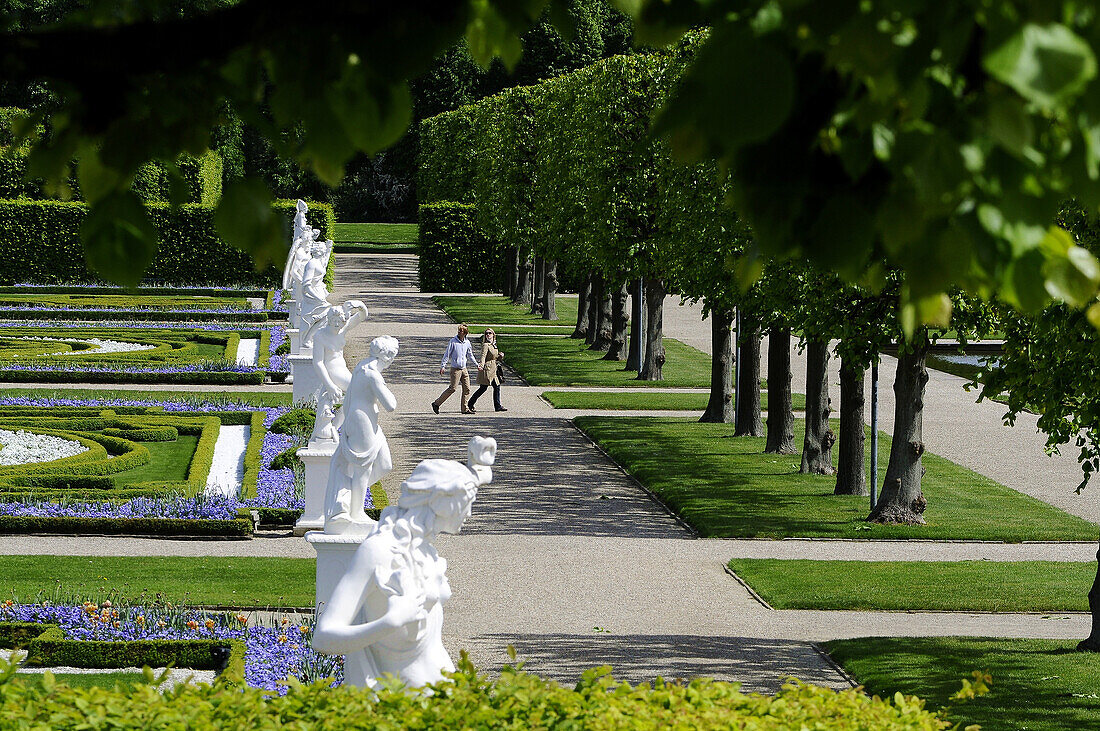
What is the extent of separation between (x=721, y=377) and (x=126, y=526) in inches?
406

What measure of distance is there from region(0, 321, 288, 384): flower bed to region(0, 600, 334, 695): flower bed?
1416cm

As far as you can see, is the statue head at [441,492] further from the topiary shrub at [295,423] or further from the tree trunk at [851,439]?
the topiary shrub at [295,423]

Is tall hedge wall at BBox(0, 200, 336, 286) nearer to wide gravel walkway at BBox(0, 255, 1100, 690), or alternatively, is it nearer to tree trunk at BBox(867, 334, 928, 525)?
wide gravel walkway at BBox(0, 255, 1100, 690)

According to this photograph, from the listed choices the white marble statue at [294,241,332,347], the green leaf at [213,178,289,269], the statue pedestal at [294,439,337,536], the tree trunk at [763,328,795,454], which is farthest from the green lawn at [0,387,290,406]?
the green leaf at [213,178,289,269]

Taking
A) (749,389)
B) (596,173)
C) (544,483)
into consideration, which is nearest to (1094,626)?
(544,483)

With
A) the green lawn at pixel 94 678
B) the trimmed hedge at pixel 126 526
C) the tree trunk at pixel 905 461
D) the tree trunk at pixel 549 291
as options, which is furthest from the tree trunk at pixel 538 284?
the green lawn at pixel 94 678

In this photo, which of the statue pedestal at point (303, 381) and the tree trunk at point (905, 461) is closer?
the tree trunk at point (905, 461)

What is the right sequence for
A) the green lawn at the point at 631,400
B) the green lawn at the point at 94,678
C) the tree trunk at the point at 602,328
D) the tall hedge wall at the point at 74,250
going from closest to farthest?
the green lawn at the point at 94,678 → the green lawn at the point at 631,400 → the tree trunk at the point at 602,328 → the tall hedge wall at the point at 74,250

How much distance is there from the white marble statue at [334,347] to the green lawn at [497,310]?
23.0 m

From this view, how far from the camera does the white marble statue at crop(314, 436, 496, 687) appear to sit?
514cm

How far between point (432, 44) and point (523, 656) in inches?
309

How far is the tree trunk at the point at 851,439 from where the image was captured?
610 inches

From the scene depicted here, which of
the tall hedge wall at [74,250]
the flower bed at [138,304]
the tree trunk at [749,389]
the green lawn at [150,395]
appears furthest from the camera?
the tall hedge wall at [74,250]

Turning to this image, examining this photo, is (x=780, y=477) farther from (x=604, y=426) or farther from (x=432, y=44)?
(x=432, y=44)
